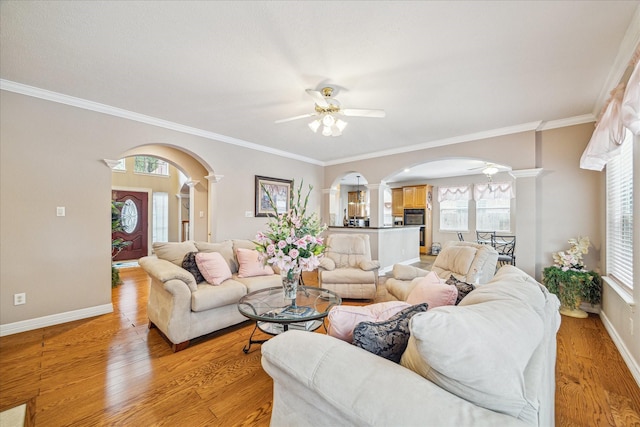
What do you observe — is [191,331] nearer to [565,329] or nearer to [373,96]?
[373,96]

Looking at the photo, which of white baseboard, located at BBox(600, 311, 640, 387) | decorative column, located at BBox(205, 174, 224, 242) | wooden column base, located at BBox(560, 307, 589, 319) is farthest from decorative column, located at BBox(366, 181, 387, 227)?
white baseboard, located at BBox(600, 311, 640, 387)

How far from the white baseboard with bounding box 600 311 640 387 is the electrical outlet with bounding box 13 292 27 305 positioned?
560 centimetres

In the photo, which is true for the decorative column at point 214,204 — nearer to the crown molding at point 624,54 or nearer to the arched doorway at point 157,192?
the arched doorway at point 157,192

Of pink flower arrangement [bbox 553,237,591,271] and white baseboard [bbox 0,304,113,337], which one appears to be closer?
white baseboard [bbox 0,304,113,337]

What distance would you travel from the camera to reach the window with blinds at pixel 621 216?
243cm

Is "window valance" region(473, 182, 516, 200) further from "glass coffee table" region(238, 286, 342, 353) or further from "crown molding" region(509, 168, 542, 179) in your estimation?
"glass coffee table" region(238, 286, 342, 353)

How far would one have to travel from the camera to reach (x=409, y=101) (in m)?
3.07

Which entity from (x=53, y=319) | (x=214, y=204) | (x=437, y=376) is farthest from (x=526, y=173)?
(x=53, y=319)

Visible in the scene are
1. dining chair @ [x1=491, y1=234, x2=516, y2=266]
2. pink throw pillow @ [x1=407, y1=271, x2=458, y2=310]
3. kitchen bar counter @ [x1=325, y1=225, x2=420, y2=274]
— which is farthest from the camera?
kitchen bar counter @ [x1=325, y1=225, x2=420, y2=274]

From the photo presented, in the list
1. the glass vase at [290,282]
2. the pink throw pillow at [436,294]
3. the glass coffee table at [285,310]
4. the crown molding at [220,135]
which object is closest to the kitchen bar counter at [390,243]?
the crown molding at [220,135]

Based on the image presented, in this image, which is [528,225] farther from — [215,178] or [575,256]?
[215,178]

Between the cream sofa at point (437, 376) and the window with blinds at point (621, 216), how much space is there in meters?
2.43

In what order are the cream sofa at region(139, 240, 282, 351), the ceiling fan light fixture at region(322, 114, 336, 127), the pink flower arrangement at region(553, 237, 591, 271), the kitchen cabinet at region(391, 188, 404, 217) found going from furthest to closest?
the kitchen cabinet at region(391, 188, 404, 217), the pink flower arrangement at region(553, 237, 591, 271), the ceiling fan light fixture at region(322, 114, 336, 127), the cream sofa at region(139, 240, 282, 351)

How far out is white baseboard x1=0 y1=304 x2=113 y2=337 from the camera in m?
2.72
